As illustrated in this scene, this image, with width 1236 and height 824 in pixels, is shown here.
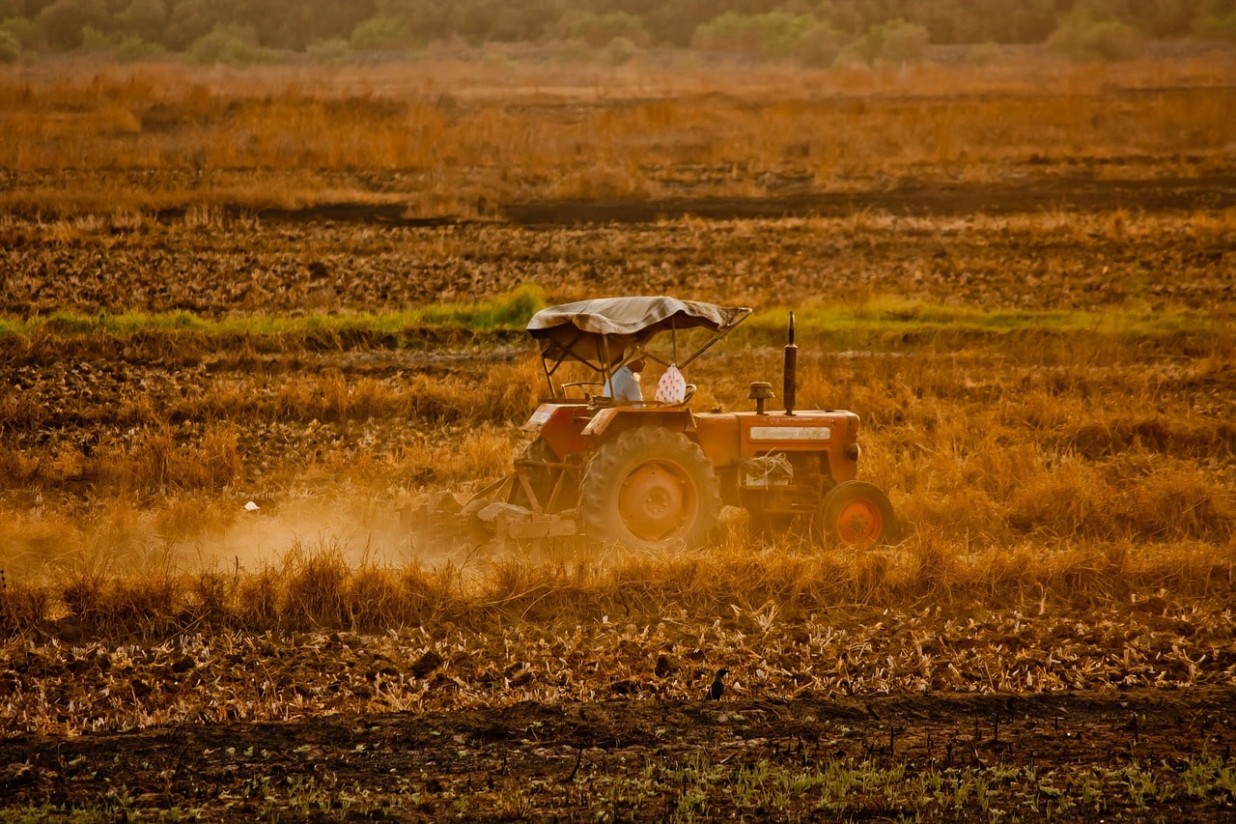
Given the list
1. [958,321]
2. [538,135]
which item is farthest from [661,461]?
[538,135]

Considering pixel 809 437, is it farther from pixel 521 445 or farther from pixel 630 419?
pixel 521 445

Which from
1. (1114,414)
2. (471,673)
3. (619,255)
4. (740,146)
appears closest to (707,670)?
(471,673)

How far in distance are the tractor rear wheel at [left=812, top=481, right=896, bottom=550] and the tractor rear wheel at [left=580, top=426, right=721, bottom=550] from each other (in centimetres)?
93

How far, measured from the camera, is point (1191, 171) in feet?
112

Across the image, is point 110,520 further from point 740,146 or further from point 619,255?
point 740,146

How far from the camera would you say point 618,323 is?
34.5 feet

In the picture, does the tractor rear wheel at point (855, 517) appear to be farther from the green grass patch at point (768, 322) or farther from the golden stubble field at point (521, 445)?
the green grass patch at point (768, 322)

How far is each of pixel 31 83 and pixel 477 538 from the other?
24638 mm

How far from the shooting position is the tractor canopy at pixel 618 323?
1043 centimetres

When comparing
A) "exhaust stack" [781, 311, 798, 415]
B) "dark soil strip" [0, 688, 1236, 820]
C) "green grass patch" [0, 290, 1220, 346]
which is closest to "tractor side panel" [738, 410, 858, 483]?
"exhaust stack" [781, 311, 798, 415]

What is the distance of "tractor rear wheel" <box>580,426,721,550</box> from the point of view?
1019cm

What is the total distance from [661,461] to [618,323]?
0.93 metres

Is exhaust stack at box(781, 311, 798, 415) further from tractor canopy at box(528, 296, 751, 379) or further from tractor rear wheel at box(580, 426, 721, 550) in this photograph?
tractor rear wheel at box(580, 426, 721, 550)

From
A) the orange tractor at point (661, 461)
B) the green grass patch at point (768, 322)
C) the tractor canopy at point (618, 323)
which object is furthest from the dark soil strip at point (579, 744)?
the green grass patch at point (768, 322)
